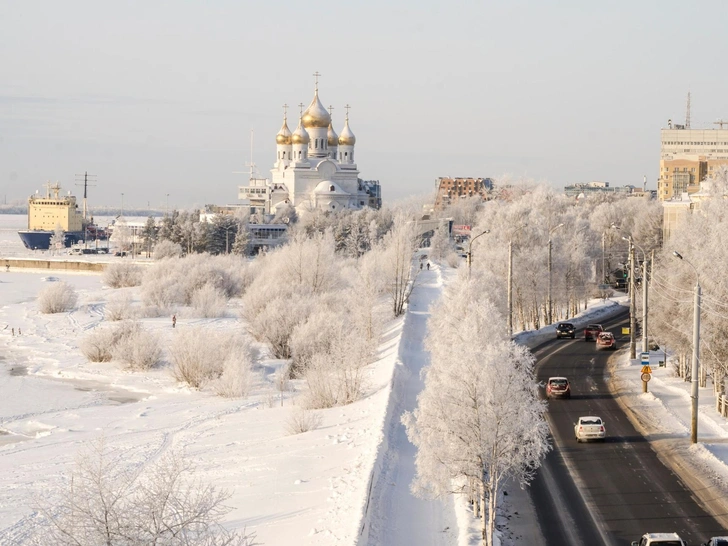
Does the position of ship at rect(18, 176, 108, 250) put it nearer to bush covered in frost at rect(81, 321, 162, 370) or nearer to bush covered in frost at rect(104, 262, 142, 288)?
bush covered in frost at rect(104, 262, 142, 288)

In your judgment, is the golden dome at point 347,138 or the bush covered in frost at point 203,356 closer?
the bush covered in frost at point 203,356

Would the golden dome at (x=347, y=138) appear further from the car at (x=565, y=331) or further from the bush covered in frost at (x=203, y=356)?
the bush covered in frost at (x=203, y=356)

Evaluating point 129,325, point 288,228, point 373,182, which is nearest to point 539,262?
point 129,325

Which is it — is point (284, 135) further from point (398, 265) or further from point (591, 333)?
point (591, 333)

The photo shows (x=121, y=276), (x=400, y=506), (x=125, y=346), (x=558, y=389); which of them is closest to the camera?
(x=400, y=506)

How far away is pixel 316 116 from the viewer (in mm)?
112188

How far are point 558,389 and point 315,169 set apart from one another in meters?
85.5

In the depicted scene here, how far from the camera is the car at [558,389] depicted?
26891mm

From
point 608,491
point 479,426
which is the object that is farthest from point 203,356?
point 479,426

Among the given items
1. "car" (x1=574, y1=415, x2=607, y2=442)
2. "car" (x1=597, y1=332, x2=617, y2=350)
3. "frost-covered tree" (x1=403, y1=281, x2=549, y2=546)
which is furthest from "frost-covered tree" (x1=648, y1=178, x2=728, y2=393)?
"frost-covered tree" (x1=403, y1=281, x2=549, y2=546)

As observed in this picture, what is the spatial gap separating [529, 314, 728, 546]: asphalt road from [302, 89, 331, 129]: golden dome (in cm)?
8870

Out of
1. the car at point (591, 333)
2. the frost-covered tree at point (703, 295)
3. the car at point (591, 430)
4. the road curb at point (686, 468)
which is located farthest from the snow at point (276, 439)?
the car at point (591, 333)

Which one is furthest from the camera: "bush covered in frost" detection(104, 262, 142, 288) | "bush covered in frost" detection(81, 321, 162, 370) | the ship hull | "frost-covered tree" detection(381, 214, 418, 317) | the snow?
the ship hull

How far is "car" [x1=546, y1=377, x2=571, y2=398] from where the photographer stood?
88.2 ft
